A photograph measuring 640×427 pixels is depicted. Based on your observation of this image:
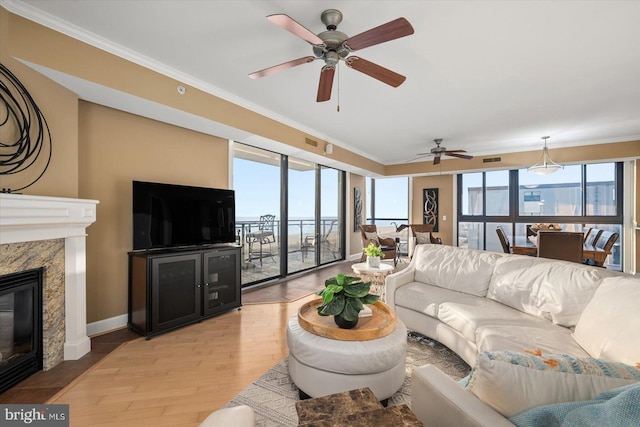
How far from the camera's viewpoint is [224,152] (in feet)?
13.0

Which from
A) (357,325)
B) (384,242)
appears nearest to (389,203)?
(384,242)

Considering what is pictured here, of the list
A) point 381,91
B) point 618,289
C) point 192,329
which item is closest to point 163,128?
point 192,329

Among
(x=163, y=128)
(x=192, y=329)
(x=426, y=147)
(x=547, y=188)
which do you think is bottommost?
(x=192, y=329)

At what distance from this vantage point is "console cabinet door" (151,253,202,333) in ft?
9.02

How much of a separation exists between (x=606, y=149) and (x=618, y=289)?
5302mm

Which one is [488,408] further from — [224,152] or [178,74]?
[224,152]

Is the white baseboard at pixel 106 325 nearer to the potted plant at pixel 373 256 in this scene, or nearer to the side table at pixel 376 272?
the side table at pixel 376 272

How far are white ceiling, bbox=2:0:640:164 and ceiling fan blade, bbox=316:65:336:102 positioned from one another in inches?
13.6

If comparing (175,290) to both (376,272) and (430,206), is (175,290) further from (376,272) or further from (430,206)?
(430,206)

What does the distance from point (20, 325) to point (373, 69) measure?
3.33 m

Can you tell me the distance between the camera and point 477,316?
2115 mm

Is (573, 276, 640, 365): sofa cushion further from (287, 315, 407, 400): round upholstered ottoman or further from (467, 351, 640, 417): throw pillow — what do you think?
(287, 315, 407, 400): round upholstered ottoman

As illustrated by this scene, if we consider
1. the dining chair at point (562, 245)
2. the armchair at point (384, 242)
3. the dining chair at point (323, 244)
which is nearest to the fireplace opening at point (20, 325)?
the dining chair at point (323, 244)

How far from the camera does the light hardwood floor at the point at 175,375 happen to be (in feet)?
5.67
